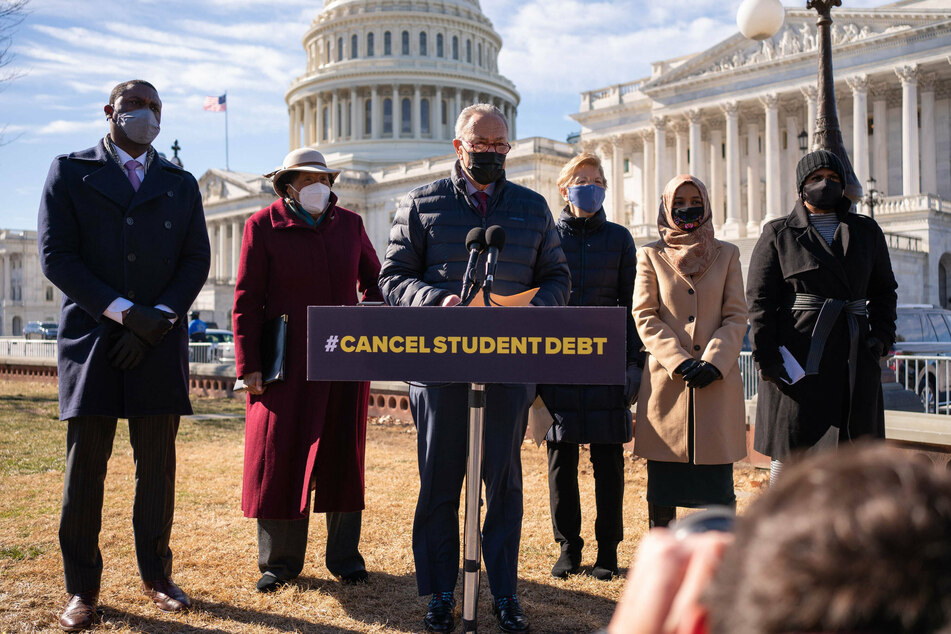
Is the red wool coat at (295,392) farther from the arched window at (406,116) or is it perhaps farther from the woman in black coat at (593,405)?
the arched window at (406,116)

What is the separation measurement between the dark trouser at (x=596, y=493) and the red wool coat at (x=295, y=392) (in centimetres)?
117

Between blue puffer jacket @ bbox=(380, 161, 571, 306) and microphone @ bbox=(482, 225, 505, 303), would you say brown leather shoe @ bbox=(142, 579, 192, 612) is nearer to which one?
blue puffer jacket @ bbox=(380, 161, 571, 306)

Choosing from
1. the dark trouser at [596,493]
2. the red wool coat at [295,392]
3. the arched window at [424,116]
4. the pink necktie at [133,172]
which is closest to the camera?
the pink necktie at [133,172]

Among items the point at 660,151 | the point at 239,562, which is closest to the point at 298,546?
the point at 239,562

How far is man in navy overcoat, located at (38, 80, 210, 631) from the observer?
13.7ft

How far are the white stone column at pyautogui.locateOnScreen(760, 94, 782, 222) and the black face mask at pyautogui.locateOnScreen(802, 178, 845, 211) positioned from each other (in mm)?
47196

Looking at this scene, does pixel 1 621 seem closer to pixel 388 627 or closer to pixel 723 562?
pixel 388 627

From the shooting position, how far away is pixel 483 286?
3326 millimetres

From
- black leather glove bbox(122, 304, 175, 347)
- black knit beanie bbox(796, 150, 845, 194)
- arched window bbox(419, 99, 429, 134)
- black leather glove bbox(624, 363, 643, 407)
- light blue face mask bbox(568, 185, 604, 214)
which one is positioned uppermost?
arched window bbox(419, 99, 429, 134)

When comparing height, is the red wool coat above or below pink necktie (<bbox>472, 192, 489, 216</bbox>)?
below

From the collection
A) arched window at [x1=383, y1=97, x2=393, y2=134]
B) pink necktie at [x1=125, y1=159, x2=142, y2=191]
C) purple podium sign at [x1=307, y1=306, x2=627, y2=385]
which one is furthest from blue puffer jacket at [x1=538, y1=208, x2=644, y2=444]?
arched window at [x1=383, y1=97, x2=393, y2=134]

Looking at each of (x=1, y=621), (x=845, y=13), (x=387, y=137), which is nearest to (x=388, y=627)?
(x=1, y=621)

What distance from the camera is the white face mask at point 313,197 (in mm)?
4898

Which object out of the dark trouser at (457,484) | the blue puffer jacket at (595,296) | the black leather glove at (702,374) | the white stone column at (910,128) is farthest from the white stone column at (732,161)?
the dark trouser at (457,484)
